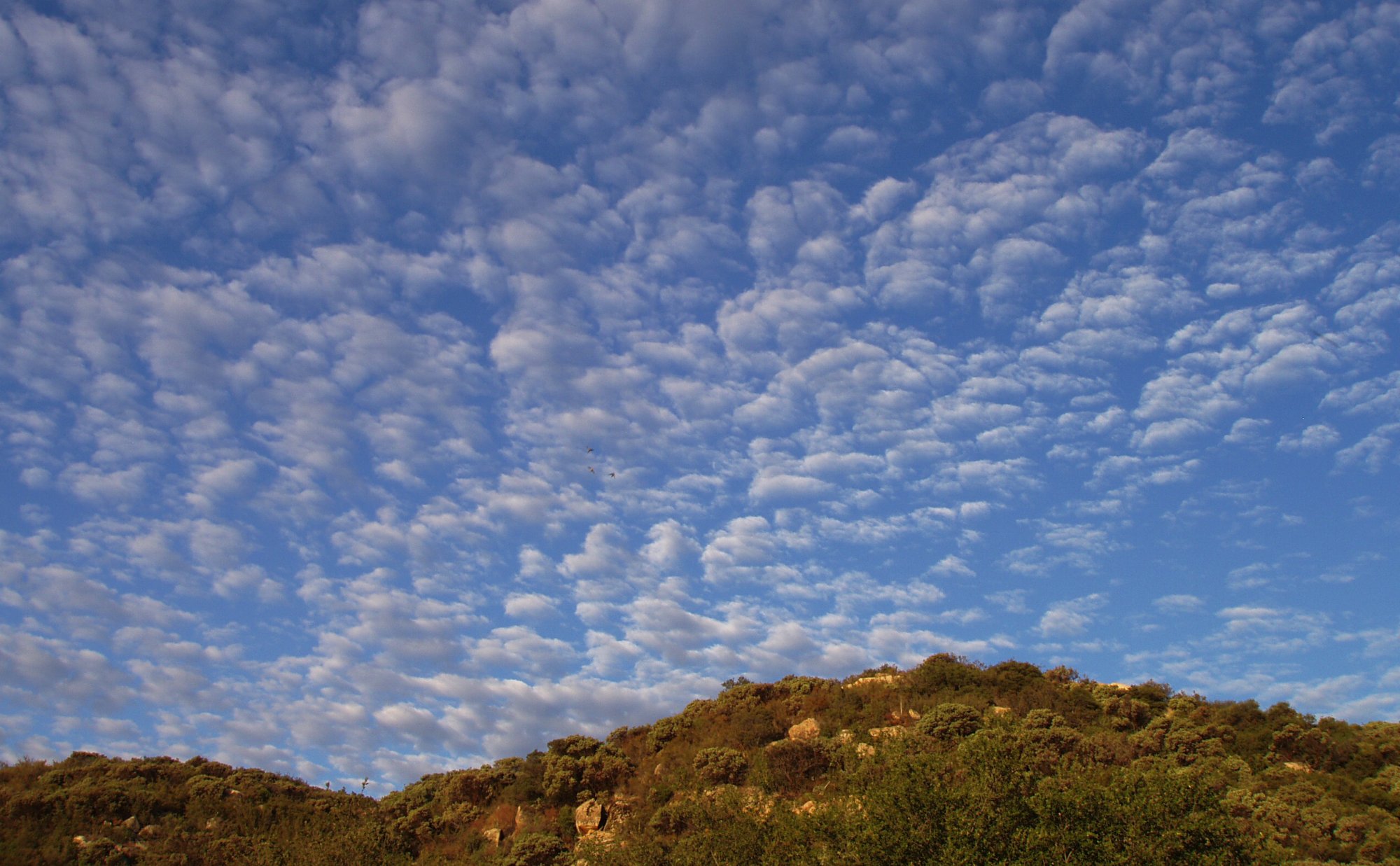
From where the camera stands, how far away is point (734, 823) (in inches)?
1078

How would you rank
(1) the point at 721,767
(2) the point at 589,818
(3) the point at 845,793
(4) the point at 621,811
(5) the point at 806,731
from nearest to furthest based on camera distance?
(3) the point at 845,793 → (4) the point at 621,811 → (2) the point at 589,818 → (1) the point at 721,767 → (5) the point at 806,731

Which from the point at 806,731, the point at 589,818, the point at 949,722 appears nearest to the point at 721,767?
the point at 806,731

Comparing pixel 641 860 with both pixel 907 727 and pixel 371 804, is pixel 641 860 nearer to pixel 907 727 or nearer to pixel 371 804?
pixel 907 727

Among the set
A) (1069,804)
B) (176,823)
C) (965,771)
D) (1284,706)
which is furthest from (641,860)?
(1284,706)

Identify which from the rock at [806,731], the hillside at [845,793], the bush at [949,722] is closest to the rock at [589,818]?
the hillside at [845,793]

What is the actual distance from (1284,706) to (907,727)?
1796 centimetres

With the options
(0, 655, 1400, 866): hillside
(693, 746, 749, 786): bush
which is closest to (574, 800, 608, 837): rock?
(0, 655, 1400, 866): hillside

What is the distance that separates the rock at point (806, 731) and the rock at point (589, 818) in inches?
386

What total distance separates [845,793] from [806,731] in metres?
17.1

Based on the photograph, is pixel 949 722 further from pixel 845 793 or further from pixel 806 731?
pixel 845 793

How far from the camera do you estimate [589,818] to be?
37.2 m

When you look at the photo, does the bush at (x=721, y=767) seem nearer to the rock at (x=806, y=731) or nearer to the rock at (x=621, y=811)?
A: the rock at (x=621, y=811)

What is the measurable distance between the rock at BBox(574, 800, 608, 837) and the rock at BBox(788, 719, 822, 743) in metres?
9.80

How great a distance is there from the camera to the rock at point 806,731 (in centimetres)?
4106
